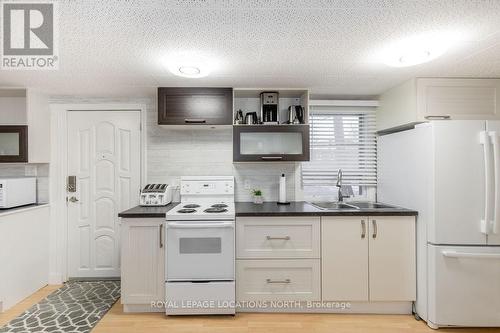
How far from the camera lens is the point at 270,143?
2.75m

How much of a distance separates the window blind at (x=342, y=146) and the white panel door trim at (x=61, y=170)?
76.3 inches

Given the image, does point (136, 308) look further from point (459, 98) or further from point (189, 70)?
point (459, 98)

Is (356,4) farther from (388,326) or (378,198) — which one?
(388,326)

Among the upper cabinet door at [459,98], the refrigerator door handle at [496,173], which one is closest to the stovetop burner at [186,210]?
the upper cabinet door at [459,98]

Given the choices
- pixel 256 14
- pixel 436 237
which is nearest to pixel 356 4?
pixel 256 14

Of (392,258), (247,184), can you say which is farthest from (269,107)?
(392,258)

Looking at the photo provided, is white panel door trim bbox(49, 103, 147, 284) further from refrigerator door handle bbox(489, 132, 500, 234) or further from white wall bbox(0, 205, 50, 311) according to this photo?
refrigerator door handle bbox(489, 132, 500, 234)

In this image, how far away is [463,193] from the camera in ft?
6.66

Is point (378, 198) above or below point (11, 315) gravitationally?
above

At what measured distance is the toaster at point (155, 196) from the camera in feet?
8.57

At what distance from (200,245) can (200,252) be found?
0.06 meters

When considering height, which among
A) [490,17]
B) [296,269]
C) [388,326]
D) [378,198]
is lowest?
[388,326]

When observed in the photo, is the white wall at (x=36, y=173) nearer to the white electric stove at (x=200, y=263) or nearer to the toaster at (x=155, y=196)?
the toaster at (x=155, y=196)

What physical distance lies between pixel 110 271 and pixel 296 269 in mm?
2112
